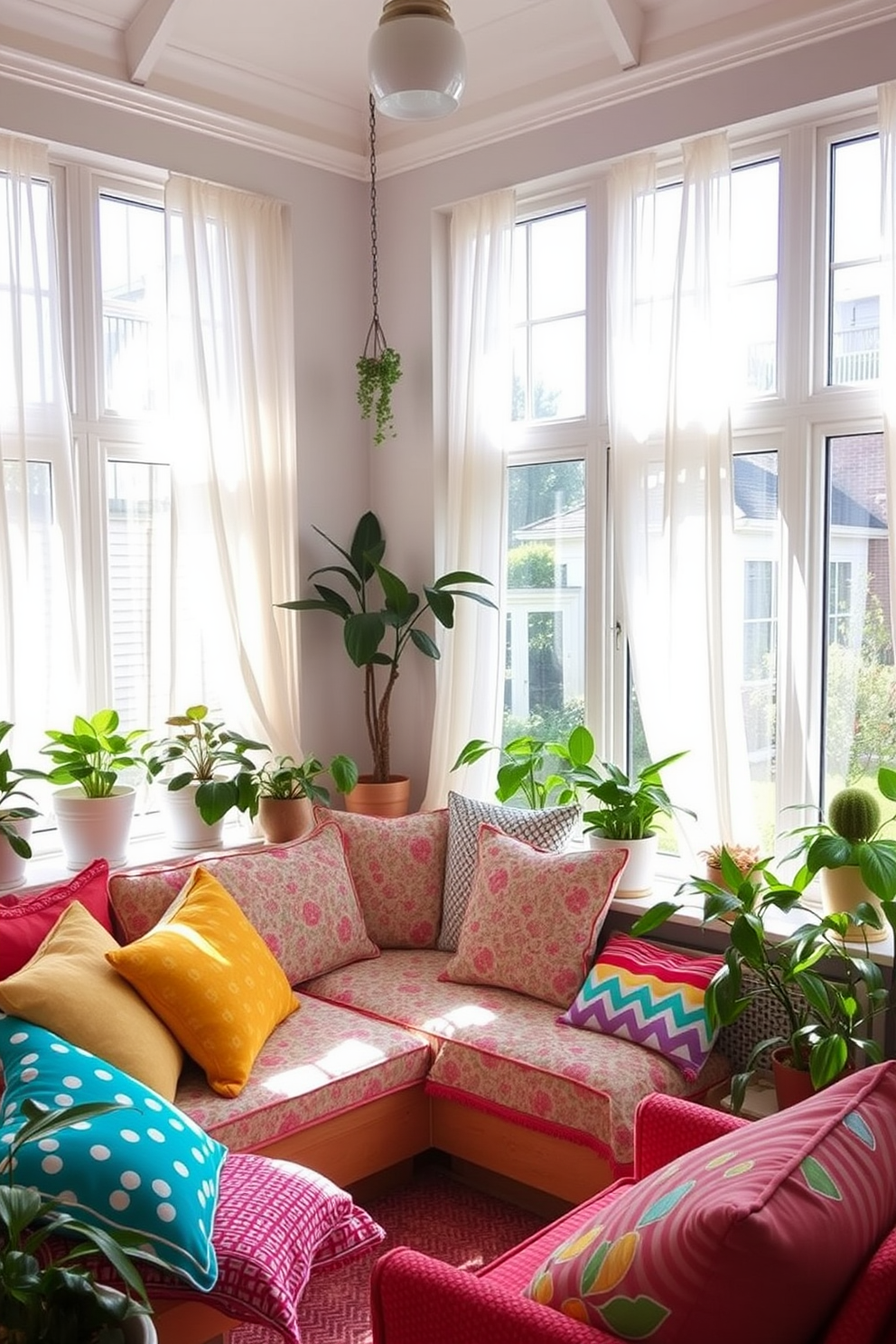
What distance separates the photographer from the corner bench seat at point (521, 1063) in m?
2.92

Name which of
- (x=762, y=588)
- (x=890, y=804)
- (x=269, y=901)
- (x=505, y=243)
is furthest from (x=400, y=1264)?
(x=505, y=243)

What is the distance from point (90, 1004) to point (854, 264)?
2855 mm

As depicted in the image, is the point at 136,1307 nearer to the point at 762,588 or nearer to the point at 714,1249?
the point at 714,1249

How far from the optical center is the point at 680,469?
3779 millimetres

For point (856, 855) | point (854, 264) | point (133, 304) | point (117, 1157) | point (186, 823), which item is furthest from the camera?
point (133, 304)

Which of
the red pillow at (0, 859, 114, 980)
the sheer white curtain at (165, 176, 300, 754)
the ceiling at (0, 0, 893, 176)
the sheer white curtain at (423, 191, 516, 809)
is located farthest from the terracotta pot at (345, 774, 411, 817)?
the ceiling at (0, 0, 893, 176)

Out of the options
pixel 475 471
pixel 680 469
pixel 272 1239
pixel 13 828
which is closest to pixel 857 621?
pixel 680 469

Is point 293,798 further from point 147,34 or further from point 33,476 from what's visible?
point 147,34

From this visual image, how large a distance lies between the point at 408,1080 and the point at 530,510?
6.75 feet

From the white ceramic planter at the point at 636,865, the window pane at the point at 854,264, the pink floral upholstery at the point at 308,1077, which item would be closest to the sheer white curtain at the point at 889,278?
the window pane at the point at 854,264

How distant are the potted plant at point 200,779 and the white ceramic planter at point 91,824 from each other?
15 centimetres

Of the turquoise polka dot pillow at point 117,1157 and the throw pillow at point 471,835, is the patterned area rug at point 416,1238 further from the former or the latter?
the throw pillow at point 471,835

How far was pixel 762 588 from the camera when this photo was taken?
Result: 3.74m

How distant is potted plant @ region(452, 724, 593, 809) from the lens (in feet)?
12.7
